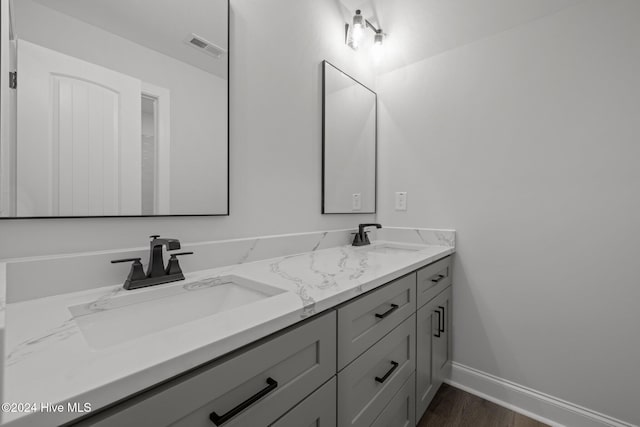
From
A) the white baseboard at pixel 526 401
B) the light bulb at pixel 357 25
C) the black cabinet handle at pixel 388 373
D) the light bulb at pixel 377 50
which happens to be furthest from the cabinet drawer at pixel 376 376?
the light bulb at pixel 377 50

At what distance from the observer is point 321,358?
727 mm

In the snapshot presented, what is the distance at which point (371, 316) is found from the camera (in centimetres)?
95

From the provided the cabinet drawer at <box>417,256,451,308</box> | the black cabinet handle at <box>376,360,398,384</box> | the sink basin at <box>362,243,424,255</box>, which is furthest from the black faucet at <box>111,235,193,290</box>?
the sink basin at <box>362,243,424,255</box>

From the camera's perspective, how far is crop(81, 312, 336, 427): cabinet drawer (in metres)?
0.43

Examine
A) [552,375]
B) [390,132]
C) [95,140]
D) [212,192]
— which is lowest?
[552,375]

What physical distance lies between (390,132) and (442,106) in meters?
0.38

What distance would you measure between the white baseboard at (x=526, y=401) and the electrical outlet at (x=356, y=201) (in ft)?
3.83

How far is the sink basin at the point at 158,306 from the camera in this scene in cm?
70

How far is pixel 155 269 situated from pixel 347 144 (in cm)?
134

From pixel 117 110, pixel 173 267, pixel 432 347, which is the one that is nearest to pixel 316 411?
pixel 173 267

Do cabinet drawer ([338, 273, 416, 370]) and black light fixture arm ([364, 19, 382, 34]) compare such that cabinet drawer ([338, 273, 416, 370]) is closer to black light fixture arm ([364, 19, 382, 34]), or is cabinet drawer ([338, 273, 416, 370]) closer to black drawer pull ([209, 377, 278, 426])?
black drawer pull ([209, 377, 278, 426])

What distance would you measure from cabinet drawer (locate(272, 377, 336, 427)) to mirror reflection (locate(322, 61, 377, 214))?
104cm

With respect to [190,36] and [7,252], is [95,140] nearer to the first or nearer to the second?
[7,252]

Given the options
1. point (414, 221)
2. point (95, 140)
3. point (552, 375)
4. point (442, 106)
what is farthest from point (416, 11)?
point (552, 375)
